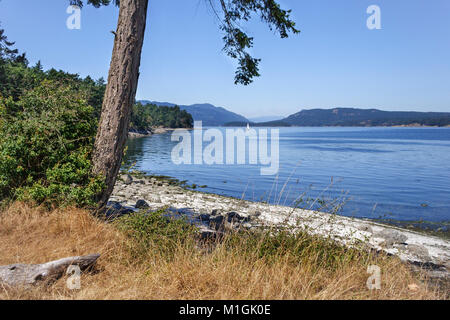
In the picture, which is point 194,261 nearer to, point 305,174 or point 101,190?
point 101,190

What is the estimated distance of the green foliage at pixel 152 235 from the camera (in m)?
5.58

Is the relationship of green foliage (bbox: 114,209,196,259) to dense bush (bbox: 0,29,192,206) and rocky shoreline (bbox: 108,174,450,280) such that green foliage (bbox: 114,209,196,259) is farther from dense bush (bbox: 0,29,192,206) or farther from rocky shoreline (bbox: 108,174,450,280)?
dense bush (bbox: 0,29,192,206)

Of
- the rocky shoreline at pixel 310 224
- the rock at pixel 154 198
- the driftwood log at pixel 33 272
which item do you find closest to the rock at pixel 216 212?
the rocky shoreline at pixel 310 224

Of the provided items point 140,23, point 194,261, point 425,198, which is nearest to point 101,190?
point 194,261

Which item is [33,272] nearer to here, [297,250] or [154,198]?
[297,250]

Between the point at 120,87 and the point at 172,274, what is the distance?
4430mm

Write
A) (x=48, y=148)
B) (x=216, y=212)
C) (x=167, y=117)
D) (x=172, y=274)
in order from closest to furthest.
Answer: (x=172, y=274), (x=48, y=148), (x=216, y=212), (x=167, y=117)

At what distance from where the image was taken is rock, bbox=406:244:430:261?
9.62 m

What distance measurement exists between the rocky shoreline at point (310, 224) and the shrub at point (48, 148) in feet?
5.03

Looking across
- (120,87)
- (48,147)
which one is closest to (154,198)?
(48,147)

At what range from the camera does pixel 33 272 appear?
422cm

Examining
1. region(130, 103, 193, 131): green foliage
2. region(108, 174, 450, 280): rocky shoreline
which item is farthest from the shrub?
region(130, 103, 193, 131): green foliage

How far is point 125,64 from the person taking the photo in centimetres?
701
